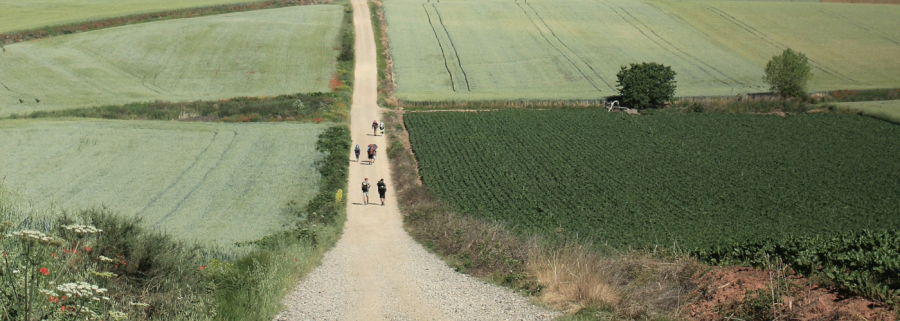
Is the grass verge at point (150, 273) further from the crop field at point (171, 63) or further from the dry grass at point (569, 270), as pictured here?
the crop field at point (171, 63)

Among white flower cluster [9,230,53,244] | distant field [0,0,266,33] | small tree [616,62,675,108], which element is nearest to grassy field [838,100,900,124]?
small tree [616,62,675,108]

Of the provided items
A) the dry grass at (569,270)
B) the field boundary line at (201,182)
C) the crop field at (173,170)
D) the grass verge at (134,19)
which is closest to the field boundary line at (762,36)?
the grass verge at (134,19)

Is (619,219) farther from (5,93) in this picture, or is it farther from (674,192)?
(5,93)

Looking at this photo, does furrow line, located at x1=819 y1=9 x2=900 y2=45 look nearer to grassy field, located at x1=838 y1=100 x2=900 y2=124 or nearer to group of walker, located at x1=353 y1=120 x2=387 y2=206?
grassy field, located at x1=838 y1=100 x2=900 y2=124

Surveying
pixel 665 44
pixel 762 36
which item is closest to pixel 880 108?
pixel 665 44

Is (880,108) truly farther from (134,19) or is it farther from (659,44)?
(134,19)

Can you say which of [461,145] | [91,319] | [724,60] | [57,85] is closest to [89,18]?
[57,85]
